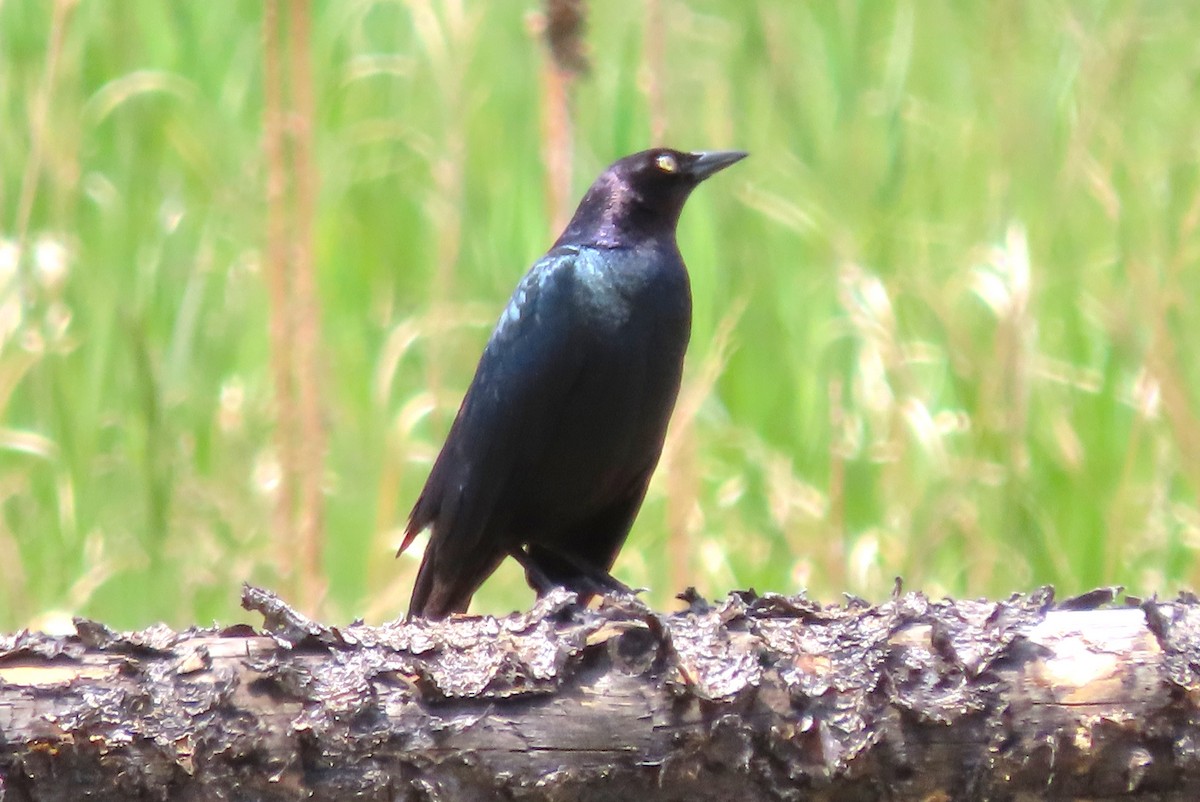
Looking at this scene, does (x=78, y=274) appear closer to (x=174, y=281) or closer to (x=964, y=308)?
(x=174, y=281)

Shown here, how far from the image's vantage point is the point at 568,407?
2.63 metres

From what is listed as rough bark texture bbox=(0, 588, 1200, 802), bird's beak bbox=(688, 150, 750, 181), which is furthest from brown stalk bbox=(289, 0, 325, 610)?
rough bark texture bbox=(0, 588, 1200, 802)

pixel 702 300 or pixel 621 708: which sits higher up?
pixel 702 300

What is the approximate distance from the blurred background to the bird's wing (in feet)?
0.94

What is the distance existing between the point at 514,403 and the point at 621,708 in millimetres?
1064

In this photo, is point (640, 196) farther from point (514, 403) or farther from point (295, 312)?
point (295, 312)

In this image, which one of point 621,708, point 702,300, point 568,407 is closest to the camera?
point 621,708

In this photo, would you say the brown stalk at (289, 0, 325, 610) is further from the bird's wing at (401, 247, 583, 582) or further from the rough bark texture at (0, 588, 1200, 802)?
the rough bark texture at (0, 588, 1200, 802)

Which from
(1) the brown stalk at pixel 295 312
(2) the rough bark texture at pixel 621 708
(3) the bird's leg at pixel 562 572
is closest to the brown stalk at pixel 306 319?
(1) the brown stalk at pixel 295 312

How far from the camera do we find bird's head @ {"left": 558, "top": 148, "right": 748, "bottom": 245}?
2.79m

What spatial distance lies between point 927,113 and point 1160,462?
135 cm

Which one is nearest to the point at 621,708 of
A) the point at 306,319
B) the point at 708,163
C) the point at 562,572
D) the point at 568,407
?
the point at 568,407

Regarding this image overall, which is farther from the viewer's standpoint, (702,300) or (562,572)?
(702,300)

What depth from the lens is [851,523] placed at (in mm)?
3578
